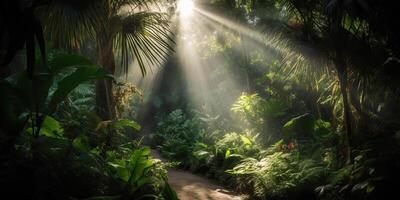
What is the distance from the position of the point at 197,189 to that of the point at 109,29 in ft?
14.1

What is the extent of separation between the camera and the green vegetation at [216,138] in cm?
490

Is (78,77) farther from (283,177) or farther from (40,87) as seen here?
(283,177)

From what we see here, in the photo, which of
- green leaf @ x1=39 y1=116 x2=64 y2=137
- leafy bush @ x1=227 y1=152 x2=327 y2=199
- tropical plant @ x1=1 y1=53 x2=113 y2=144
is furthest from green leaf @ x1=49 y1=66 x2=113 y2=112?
leafy bush @ x1=227 y1=152 x2=327 y2=199

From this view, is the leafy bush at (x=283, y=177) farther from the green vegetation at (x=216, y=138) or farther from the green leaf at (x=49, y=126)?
the green leaf at (x=49, y=126)

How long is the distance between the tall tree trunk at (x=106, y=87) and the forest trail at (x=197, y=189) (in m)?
2.34

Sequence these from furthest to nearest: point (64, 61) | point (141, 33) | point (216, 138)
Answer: point (216, 138)
point (141, 33)
point (64, 61)

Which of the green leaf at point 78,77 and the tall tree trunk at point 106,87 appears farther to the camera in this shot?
the tall tree trunk at point 106,87

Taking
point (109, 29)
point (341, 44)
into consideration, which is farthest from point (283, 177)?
point (109, 29)

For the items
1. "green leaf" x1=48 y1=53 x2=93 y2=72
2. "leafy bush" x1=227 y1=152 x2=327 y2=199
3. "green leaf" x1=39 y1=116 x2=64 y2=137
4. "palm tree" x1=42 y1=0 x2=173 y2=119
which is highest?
"palm tree" x1=42 y1=0 x2=173 y2=119

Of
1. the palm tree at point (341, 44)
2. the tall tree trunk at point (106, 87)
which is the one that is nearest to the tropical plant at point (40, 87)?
the tall tree trunk at point (106, 87)

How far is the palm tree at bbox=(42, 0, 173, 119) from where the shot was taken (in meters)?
5.97

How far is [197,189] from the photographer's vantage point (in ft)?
30.1

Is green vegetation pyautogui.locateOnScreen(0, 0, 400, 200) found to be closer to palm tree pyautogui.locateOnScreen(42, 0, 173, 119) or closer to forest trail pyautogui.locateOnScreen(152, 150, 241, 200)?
palm tree pyautogui.locateOnScreen(42, 0, 173, 119)

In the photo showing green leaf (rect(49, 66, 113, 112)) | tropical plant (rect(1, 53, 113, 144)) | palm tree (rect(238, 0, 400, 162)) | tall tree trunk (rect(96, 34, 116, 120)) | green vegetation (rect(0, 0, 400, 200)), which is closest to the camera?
green vegetation (rect(0, 0, 400, 200))
